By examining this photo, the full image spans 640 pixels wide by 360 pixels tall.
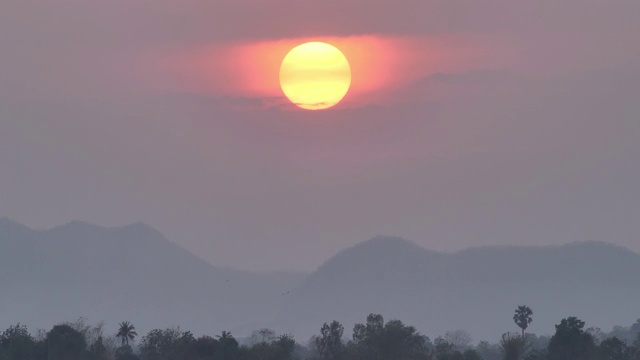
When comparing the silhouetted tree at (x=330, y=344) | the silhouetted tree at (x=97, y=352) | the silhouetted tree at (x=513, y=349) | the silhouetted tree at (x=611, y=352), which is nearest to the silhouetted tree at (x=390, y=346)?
the silhouetted tree at (x=330, y=344)

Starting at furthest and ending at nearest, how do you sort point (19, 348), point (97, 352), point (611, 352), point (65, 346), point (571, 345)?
point (97, 352)
point (19, 348)
point (65, 346)
point (571, 345)
point (611, 352)

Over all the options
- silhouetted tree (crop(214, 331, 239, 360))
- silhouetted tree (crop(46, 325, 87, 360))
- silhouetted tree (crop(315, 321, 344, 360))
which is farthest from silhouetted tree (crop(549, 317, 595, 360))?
silhouetted tree (crop(46, 325, 87, 360))

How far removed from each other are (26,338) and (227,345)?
24.8 metres

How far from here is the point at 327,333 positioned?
19912 cm

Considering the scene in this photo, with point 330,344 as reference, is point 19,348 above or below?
below

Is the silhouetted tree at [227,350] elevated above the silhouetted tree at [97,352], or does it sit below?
below

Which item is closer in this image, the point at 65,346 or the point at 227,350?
the point at 227,350

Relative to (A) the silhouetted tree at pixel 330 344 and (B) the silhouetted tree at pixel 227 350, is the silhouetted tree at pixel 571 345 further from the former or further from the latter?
(B) the silhouetted tree at pixel 227 350

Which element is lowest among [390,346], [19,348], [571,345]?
[571,345]

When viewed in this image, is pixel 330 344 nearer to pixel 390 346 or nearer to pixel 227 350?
pixel 390 346

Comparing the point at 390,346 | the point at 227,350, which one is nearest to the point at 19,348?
the point at 227,350

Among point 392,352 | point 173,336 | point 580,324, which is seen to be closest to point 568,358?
point 580,324

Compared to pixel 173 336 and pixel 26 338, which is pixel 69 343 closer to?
pixel 26 338

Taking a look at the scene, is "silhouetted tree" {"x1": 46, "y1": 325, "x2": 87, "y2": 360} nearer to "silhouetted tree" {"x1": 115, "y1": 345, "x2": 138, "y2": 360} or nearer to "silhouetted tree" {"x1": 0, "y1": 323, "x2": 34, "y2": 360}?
"silhouetted tree" {"x1": 0, "y1": 323, "x2": 34, "y2": 360}
